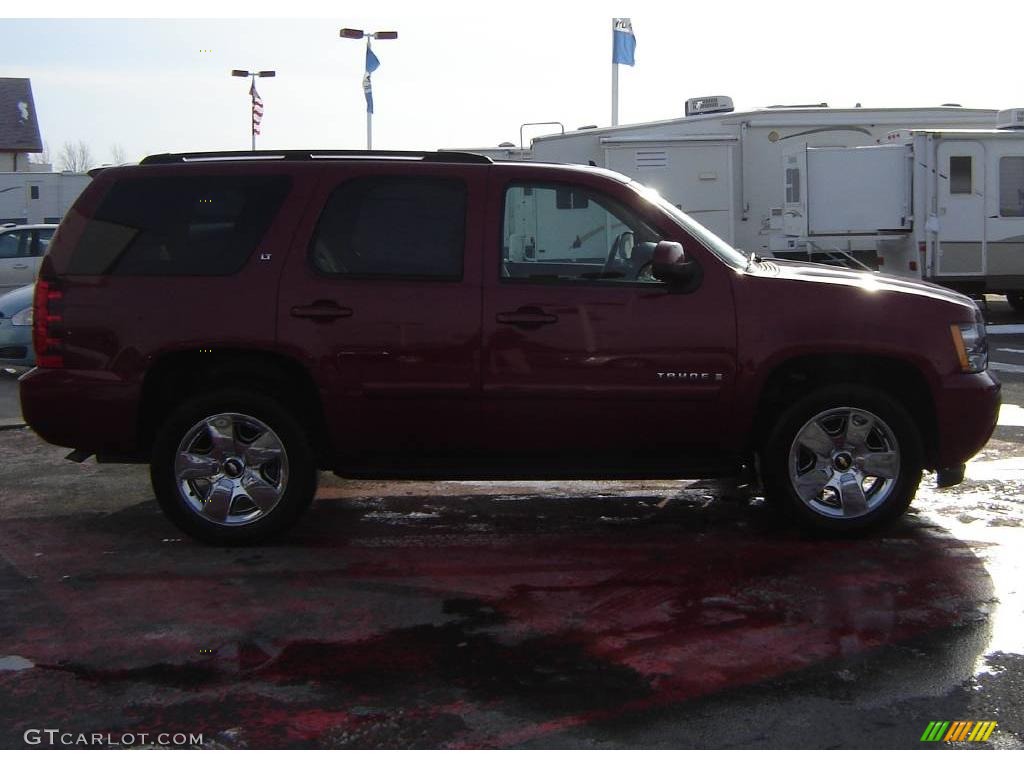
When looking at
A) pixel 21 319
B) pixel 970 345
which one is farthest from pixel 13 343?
pixel 970 345

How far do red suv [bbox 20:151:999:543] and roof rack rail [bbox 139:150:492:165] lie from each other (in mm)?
32

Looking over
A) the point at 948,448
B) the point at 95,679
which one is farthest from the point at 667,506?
the point at 95,679

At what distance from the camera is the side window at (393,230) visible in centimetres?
586

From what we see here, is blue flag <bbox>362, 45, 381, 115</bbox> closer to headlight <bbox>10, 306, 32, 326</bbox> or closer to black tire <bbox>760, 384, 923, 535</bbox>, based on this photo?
headlight <bbox>10, 306, 32, 326</bbox>

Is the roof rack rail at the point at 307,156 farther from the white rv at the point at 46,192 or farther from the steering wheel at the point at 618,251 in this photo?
the white rv at the point at 46,192

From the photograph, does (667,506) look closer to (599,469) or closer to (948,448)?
(599,469)

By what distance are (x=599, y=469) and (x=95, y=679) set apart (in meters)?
2.60

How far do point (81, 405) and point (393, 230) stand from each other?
1.75m

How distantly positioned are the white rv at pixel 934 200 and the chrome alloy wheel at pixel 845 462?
10.8 m

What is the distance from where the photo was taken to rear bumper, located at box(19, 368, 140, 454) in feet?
19.1

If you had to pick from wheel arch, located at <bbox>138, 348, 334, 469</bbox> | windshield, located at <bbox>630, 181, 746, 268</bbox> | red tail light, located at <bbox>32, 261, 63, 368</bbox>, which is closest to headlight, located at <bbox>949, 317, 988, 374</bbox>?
windshield, located at <bbox>630, 181, 746, 268</bbox>

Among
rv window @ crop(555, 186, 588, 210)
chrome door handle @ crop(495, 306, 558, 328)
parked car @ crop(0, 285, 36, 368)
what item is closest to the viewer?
chrome door handle @ crop(495, 306, 558, 328)

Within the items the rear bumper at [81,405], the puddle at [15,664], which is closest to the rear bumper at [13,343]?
the rear bumper at [81,405]

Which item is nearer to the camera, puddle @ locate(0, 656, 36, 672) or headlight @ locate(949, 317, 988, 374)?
puddle @ locate(0, 656, 36, 672)
